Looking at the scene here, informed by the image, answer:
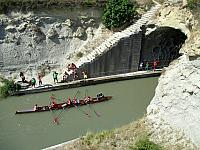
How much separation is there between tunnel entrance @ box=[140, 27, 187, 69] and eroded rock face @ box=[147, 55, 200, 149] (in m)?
6.40

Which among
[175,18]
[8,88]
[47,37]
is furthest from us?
[47,37]

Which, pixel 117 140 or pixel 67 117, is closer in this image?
pixel 117 140

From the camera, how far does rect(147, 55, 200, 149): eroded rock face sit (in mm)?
18141

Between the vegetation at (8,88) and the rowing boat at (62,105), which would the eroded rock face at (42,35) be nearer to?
the vegetation at (8,88)

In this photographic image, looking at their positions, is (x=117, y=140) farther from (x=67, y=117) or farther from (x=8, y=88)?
(x=8, y=88)

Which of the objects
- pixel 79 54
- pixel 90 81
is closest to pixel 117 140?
pixel 90 81

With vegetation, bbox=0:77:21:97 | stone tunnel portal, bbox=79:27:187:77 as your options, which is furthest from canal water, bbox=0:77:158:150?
stone tunnel portal, bbox=79:27:187:77

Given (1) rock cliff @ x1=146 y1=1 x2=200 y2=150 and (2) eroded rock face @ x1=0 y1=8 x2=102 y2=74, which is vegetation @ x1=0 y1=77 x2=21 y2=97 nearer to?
(2) eroded rock face @ x1=0 y1=8 x2=102 y2=74

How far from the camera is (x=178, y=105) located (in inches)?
752

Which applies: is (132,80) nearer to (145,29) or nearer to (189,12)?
(145,29)

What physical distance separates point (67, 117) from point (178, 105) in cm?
607

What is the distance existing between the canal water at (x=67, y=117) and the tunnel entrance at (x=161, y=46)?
2354 millimetres

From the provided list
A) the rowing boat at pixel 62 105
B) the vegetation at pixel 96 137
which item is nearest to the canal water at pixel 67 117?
the rowing boat at pixel 62 105

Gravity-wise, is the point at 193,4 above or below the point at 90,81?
above
